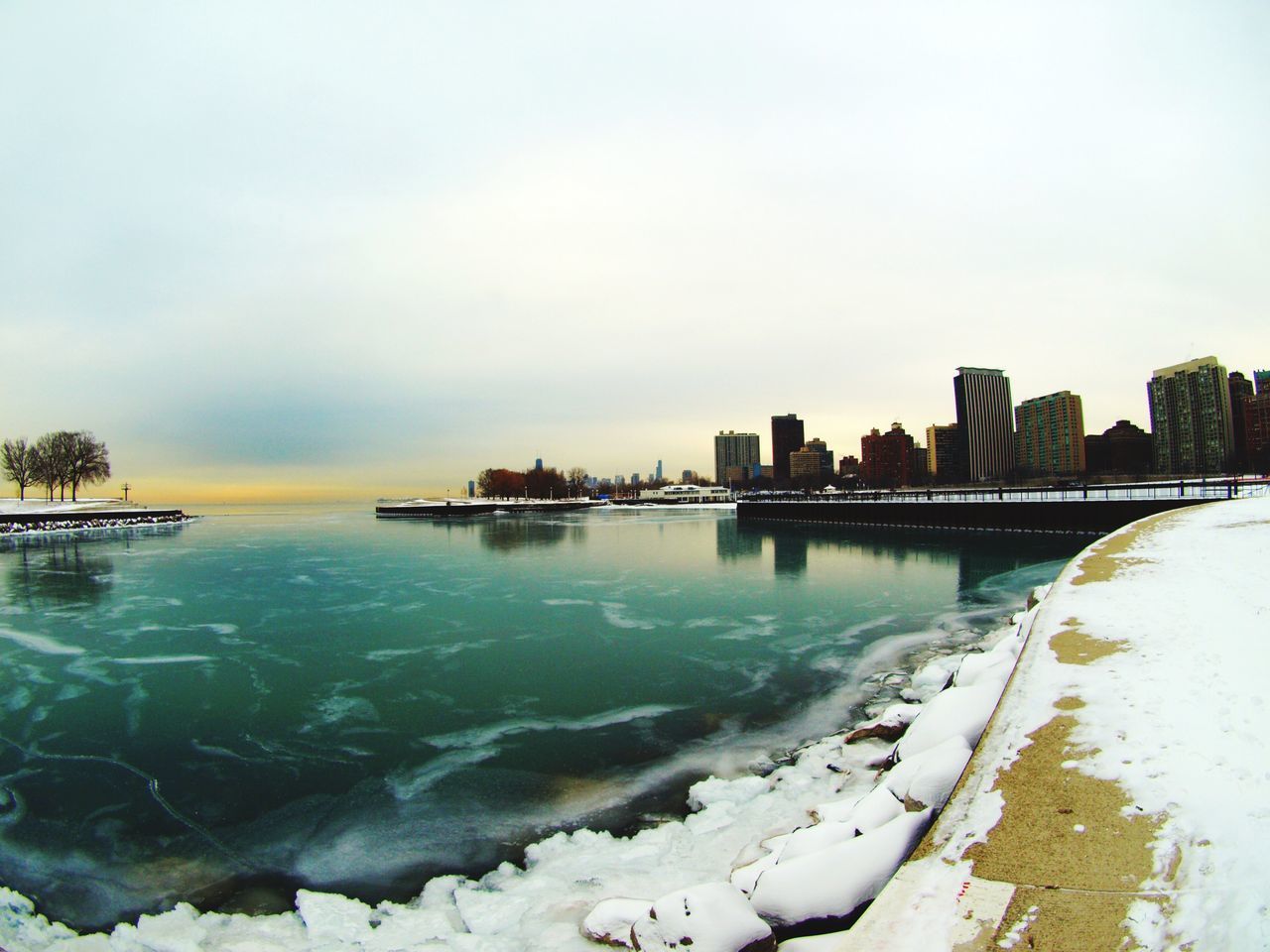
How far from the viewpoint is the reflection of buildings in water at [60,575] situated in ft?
73.4

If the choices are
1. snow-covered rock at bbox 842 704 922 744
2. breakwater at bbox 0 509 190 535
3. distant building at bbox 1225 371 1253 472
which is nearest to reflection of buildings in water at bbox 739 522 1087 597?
snow-covered rock at bbox 842 704 922 744

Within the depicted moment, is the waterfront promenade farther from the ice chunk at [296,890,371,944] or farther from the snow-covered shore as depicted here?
the snow-covered shore

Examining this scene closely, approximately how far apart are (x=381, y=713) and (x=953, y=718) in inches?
319

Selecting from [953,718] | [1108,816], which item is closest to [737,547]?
[953,718]

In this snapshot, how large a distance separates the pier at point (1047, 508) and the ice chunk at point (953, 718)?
36098 mm

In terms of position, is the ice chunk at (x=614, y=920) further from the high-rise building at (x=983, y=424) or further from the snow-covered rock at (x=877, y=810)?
the high-rise building at (x=983, y=424)

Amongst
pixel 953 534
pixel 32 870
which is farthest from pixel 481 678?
pixel 953 534

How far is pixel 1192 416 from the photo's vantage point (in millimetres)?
119625

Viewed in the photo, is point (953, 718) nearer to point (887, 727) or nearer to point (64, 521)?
point (887, 727)

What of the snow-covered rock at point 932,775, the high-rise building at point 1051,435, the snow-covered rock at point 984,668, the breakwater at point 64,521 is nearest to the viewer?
the snow-covered rock at point 932,775

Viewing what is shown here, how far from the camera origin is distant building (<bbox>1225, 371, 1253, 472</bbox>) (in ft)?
326

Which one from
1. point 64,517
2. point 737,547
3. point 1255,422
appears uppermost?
point 1255,422

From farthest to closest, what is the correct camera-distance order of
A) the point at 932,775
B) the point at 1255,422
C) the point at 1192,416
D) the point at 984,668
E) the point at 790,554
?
the point at 1192,416, the point at 1255,422, the point at 790,554, the point at 984,668, the point at 932,775

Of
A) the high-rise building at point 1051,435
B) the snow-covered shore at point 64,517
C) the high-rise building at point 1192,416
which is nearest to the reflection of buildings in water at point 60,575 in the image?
the snow-covered shore at point 64,517
